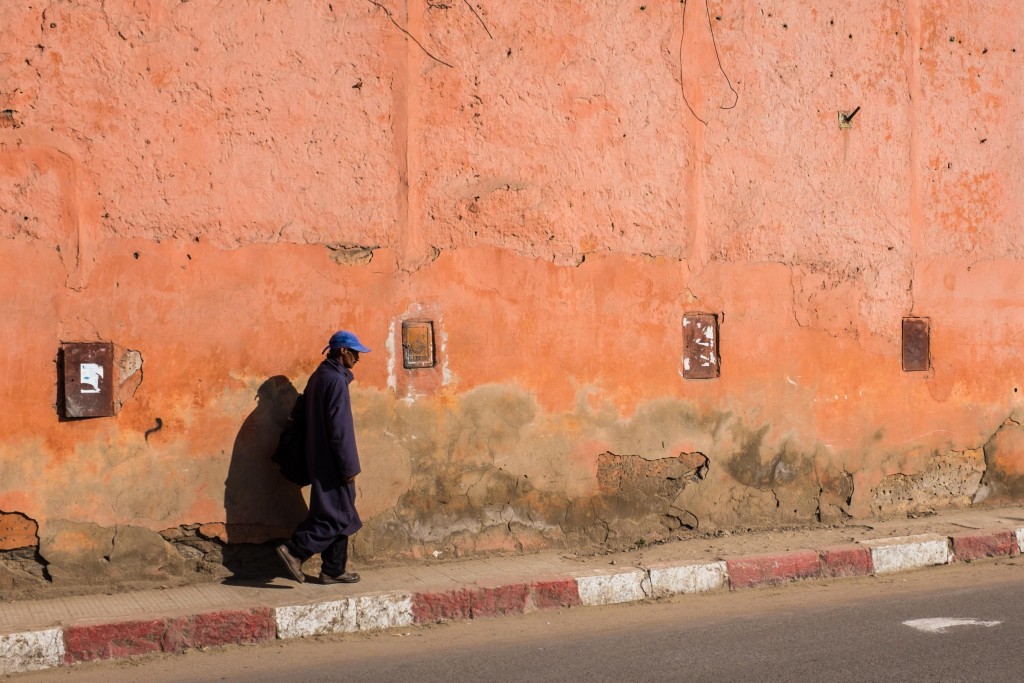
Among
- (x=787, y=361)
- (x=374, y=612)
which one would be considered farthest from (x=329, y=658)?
(x=787, y=361)

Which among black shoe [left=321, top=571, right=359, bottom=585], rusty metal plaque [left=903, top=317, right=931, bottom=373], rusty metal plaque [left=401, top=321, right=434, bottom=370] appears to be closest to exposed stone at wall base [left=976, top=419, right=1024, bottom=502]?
rusty metal plaque [left=903, top=317, right=931, bottom=373]

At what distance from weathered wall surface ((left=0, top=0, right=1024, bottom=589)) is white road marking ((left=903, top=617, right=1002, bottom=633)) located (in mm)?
2051

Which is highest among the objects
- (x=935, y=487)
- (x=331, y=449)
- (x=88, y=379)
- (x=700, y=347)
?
(x=700, y=347)

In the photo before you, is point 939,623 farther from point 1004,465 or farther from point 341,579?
point 1004,465

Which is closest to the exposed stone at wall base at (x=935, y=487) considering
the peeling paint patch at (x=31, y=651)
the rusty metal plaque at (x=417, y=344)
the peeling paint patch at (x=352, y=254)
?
the rusty metal plaque at (x=417, y=344)

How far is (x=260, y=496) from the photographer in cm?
646

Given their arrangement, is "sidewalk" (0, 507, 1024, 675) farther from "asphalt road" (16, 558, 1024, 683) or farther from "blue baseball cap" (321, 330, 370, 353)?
"blue baseball cap" (321, 330, 370, 353)

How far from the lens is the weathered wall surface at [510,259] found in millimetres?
6113

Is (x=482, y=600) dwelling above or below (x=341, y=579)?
below

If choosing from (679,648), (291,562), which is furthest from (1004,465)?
(291,562)

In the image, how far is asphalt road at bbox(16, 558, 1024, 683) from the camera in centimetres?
496

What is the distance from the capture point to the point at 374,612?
234 inches

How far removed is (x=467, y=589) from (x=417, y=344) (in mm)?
1547

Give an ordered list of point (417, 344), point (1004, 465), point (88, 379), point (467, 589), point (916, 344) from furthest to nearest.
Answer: point (1004, 465)
point (916, 344)
point (417, 344)
point (467, 589)
point (88, 379)
